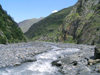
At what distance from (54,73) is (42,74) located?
1642 millimetres

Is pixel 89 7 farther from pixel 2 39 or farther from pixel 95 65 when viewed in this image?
pixel 95 65

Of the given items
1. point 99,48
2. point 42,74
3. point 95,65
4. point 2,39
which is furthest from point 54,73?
point 2,39

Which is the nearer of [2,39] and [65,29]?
[2,39]

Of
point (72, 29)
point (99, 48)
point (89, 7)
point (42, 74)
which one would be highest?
point (89, 7)

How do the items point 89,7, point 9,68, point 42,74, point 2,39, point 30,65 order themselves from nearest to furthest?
point 42,74 < point 9,68 < point 30,65 < point 2,39 < point 89,7

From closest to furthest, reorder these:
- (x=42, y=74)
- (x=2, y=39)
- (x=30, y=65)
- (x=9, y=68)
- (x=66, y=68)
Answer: (x=42, y=74) < (x=66, y=68) < (x=9, y=68) < (x=30, y=65) < (x=2, y=39)

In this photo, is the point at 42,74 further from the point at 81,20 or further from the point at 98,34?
the point at 81,20

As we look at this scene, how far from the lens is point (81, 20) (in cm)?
14388

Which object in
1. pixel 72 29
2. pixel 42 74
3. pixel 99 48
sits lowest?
pixel 42 74

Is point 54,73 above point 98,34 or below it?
below

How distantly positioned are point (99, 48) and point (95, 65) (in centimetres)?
471

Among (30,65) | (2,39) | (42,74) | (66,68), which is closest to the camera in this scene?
(42,74)

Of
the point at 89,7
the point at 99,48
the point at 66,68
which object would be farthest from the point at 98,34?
the point at 89,7

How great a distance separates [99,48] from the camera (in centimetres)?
3094
